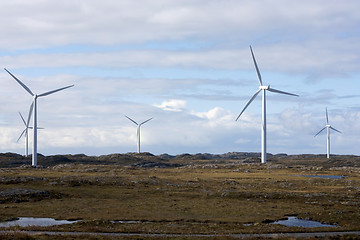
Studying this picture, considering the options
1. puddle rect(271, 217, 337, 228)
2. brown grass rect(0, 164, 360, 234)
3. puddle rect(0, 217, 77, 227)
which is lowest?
puddle rect(271, 217, 337, 228)

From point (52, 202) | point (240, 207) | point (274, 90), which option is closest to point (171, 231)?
point (240, 207)

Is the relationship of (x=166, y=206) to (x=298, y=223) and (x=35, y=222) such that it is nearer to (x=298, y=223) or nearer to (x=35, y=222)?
(x=35, y=222)

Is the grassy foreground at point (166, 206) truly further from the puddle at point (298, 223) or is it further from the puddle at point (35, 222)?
the puddle at point (35, 222)

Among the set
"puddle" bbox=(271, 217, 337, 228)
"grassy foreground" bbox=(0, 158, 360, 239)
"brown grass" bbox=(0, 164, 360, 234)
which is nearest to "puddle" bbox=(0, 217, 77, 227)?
"grassy foreground" bbox=(0, 158, 360, 239)

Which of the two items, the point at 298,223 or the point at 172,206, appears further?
the point at 172,206

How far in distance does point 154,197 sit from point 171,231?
33882 millimetres

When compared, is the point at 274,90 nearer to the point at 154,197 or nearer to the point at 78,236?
the point at 154,197

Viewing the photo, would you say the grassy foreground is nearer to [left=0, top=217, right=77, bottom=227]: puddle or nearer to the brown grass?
the brown grass

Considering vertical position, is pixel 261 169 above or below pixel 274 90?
below

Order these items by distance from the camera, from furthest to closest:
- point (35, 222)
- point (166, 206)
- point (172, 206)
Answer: point (166, 206) < point (172, 206) < point (35, 222)

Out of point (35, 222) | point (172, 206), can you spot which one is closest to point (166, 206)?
point (172, 206)

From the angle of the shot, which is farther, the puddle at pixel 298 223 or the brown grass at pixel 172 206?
the puddle at pixel 298 223

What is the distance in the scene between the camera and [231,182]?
109 m

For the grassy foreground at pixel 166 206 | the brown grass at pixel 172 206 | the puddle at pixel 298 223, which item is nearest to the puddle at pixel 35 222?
the grassy foreground at pixel 166 206
